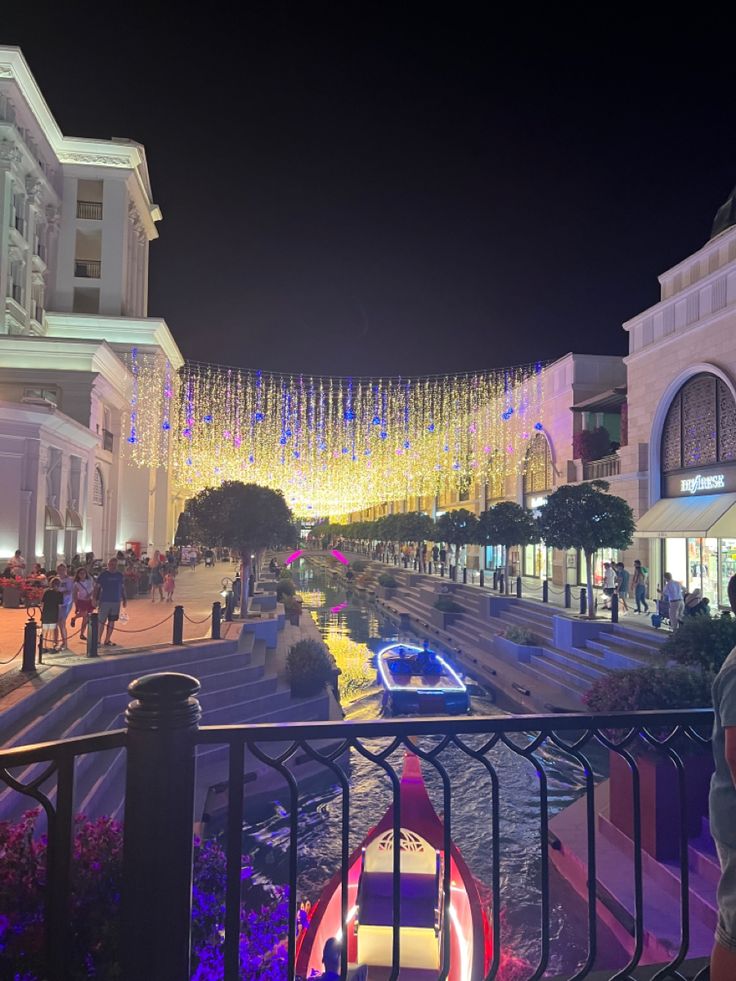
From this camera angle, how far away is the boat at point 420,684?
47.1ft

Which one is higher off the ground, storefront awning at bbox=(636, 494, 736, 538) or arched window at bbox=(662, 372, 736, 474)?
arched window at bbox=(662, 372, 736, 474)

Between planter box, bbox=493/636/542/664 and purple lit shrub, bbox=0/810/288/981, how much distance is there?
625 inches

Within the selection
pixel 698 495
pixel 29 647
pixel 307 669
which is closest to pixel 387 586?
pixel 698 495

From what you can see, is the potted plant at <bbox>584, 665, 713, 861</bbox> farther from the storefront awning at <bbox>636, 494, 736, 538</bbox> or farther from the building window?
the building window

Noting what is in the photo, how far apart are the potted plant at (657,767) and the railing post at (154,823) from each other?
5201 mm

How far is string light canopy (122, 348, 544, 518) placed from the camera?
34.7 meters

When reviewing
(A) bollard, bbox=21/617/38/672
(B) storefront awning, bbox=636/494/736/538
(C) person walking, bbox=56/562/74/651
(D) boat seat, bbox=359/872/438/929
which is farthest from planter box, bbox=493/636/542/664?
(A) bollard, bbox=21/617/38/672

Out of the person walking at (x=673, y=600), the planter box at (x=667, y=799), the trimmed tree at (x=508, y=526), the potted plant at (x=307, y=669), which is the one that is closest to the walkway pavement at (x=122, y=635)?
the potted plant at (x=307, y=669)

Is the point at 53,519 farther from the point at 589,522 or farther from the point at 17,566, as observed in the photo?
the point at 589,522

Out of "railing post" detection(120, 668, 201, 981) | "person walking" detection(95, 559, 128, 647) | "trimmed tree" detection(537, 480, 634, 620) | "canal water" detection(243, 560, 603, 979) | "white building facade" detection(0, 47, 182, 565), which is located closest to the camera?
"railing post" detection(120, 668, 201, 981)

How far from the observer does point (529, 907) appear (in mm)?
7633

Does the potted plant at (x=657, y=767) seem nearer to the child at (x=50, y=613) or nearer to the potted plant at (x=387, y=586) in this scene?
the child at (x=50, y=613)

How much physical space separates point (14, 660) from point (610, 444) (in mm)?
27667

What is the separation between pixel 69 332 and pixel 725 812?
43337 mm
